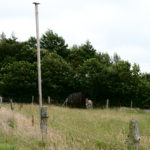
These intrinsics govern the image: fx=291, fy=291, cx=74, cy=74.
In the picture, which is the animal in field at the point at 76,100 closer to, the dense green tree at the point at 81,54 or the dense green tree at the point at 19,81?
the dense green tree at the point at 19,81

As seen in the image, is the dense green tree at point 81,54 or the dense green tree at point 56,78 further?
the dense green tree at point 81,54

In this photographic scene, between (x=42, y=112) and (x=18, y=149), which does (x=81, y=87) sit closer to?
(x=42, y=112)

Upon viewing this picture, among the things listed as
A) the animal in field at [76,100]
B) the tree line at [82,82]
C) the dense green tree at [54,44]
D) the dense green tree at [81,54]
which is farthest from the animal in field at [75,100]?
the dense green tree at [54,44]

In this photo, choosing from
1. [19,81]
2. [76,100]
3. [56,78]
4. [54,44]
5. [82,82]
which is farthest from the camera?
[54,44]

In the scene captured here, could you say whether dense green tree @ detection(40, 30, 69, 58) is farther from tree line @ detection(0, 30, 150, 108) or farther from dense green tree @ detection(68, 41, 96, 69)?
tree line @ detection(0, 30, 150, 108)

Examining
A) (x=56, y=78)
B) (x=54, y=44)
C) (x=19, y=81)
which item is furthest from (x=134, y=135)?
(x=54, y=44)

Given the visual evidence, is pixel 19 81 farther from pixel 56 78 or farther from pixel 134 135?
pixel 134 135

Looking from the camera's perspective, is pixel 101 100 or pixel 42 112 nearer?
pixel 42 112

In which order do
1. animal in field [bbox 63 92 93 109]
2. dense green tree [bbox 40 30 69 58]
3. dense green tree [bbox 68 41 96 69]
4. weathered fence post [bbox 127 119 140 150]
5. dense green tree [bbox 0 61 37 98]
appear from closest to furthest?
weathered fence post [bbox 127 119 140 150] → animal in field [bbox 63 92 93 109] → dense green tree [bbox 0 61 37 98] → dense green tree [bbox 68 41 96 69] → dense green tree [bbox 40 30 69 58]

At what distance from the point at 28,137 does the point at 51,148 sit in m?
1.74

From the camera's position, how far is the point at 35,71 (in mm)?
35156

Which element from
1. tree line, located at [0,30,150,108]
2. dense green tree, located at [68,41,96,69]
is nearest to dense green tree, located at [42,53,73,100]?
tree line, located at [0,30,150,108]

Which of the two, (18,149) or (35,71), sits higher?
(35,71)

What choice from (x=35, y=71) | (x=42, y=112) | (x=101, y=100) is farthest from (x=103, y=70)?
(x=42, y=112)
